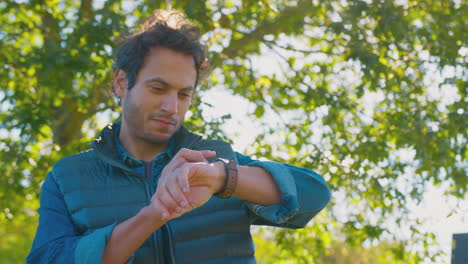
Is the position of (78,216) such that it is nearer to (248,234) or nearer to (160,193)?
(160,193)

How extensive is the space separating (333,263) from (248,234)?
48.4 ft

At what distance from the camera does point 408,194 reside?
6.11 meters

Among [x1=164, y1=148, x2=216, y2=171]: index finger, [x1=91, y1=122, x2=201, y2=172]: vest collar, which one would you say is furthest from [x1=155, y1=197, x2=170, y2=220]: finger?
[x1=91, y1=122, x2=201, y2=172]: vest collar

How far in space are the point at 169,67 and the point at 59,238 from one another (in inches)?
34.1

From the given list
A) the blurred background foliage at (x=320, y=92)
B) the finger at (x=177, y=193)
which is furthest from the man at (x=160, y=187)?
the blurred background foliage at (x=320, y=92)

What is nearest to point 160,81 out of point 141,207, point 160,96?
point 160,96

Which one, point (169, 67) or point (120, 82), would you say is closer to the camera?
point (169, 67)

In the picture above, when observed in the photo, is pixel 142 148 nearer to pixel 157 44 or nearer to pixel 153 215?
pixel 157 44

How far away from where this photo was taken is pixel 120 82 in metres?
2.82

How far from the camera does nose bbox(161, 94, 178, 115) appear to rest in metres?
2.47

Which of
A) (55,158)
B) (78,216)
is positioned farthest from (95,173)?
(55,158)

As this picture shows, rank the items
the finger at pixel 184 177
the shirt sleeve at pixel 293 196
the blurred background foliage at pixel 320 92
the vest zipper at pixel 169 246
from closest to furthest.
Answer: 1. the finger at pixel 184 177
2. the shirt sleeve at pixel 293 196
3. the vest zipper at pixel 169 246
4. the blurred background foliage at pixel 320 92

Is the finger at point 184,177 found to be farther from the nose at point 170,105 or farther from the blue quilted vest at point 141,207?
the nose at point 170,105

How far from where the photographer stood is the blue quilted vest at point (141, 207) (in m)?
2.23
